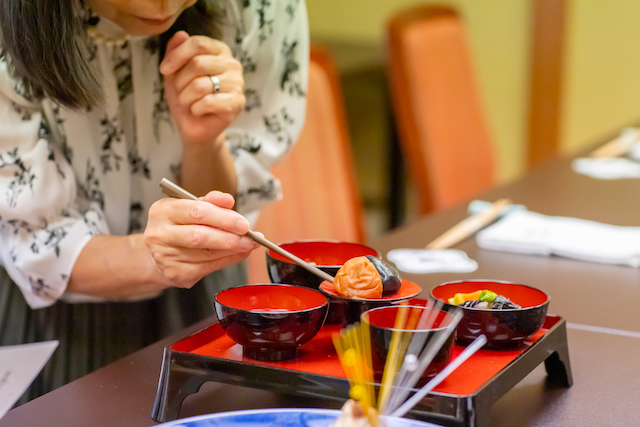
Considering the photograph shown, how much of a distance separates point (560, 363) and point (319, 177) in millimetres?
888

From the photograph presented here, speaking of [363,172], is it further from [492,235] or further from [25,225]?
[25,225]

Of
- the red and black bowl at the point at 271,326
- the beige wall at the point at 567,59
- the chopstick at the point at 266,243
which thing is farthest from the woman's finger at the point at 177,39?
the beige wall at the point at 567,59

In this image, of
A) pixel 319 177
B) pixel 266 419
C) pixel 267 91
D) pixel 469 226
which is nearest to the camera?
pixel 266 419

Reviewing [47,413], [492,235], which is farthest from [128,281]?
[492,235]

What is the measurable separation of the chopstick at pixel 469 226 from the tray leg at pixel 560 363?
46 centimetres

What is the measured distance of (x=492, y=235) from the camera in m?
1.16

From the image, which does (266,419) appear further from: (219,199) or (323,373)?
(219,199)

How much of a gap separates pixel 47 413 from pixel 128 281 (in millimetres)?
268

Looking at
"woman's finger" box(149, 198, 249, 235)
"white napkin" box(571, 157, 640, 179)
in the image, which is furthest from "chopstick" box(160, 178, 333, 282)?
"white napkin" box(571, 157, 640, 179)

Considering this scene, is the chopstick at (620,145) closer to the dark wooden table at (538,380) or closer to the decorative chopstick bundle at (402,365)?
the dark wooden table at (538,380)

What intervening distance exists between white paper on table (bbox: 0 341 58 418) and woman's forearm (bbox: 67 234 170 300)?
0.12 metres

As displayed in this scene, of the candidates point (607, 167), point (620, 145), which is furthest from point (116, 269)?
point (620, 145)

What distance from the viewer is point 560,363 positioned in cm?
67

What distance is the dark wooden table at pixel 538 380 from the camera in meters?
0.62
